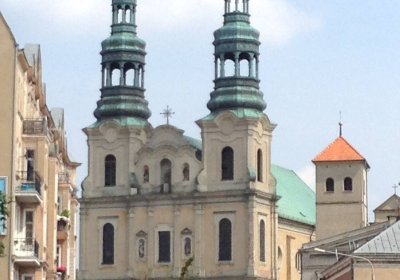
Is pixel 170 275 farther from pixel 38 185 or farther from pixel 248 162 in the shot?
pixel 38 185

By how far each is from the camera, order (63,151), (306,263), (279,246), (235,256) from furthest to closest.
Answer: (279,246) → (235,256) → (306,263) → (63,151)

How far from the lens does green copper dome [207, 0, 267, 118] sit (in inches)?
3883

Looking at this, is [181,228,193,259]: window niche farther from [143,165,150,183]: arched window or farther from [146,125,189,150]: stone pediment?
[146,125,189,150]: stone pediment

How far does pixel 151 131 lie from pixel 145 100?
2.01 meters

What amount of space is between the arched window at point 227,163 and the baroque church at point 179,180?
0.06 meters

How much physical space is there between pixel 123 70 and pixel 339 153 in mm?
15951

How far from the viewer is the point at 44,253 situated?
54.9m

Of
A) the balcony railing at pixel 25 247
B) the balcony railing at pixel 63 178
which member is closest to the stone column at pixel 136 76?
the balcony railing at pixel 63 178

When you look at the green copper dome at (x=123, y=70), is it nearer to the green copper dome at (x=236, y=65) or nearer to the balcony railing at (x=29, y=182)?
the green copper dome at (x=236, y=65)

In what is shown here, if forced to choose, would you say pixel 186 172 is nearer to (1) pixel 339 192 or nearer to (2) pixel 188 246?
(2) pixel 188 246

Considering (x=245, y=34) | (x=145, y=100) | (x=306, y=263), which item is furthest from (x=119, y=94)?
(x=306, y=263)

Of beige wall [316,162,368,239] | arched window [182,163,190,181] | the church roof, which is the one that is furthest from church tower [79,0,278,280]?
the church roof

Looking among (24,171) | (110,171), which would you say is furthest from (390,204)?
(24,171)

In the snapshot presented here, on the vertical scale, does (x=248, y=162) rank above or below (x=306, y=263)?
above
